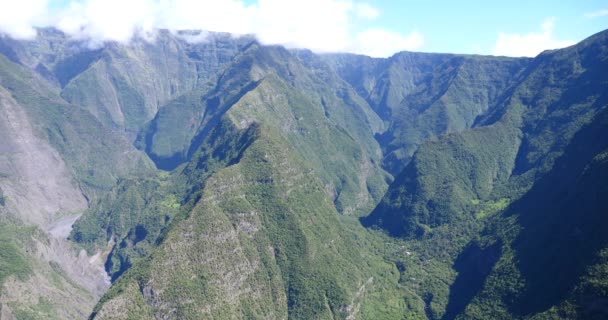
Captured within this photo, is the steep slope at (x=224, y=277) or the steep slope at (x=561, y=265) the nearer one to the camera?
the steep slope at (x=561, y=265)

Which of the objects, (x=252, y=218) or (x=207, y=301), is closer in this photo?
(x=207, y=301)

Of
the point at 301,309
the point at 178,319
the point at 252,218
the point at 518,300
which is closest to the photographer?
the point at 178,319

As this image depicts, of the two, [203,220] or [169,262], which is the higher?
[203,220]

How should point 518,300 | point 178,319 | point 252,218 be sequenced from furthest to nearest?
point 252,218, point 518,300, point 178,319

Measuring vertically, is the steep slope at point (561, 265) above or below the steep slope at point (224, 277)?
above

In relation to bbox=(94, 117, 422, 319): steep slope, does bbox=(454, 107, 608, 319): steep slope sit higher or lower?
higher

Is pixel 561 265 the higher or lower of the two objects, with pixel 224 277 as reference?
higher

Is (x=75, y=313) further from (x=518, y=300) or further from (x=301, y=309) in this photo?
(x=518, y=300)

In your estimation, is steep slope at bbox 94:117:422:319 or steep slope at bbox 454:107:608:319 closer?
→ steep slope at bbox 454:107:608:319

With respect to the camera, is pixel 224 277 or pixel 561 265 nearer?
pixel 561 265

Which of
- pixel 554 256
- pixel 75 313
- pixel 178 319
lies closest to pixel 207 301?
pixel 178 319

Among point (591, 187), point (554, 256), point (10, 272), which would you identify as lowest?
point (10, 272)
